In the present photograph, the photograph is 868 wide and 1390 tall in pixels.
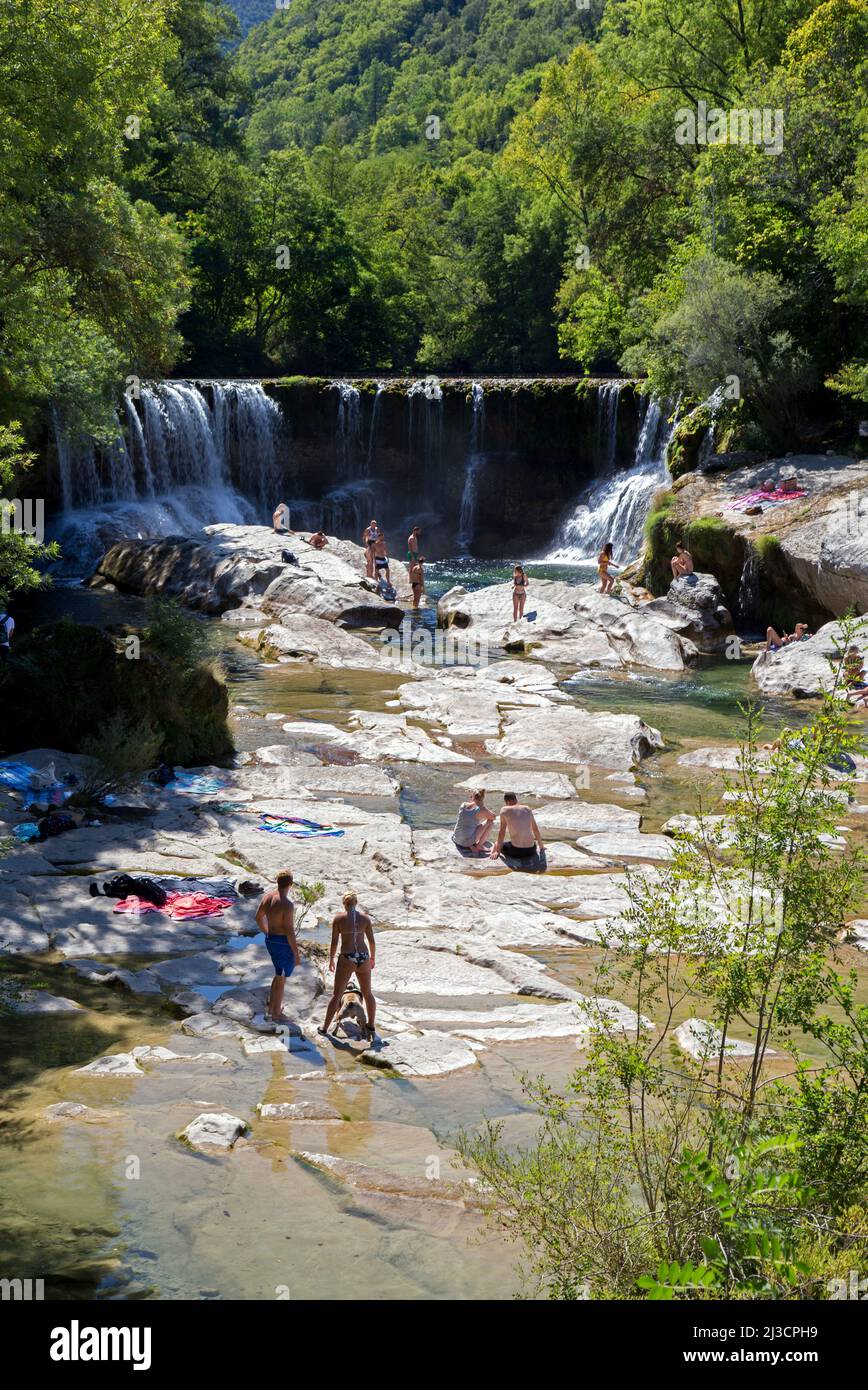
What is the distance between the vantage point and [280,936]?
823 cm

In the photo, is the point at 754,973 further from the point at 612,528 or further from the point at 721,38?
the point at 721,38

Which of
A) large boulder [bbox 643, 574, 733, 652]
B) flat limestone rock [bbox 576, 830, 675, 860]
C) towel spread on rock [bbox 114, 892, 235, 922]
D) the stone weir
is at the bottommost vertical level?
flat limestone rock [bbox 576, 830, 675, 860]

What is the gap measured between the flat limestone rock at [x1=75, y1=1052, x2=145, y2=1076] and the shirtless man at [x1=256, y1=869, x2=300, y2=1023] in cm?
124

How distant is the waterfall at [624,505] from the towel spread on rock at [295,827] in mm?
19898

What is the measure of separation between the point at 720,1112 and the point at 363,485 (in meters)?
34.3

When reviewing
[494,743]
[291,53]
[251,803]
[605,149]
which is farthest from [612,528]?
[291,53]

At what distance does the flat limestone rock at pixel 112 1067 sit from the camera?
671cm

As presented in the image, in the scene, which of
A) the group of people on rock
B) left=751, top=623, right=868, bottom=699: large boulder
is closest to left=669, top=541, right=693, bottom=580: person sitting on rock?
left=751, top=623, right=868, bottom=699: large boulder

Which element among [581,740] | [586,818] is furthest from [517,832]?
[581,740]

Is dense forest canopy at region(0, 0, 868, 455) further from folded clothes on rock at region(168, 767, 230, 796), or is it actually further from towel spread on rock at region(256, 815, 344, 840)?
towel spread on rock at region(256, 815, 344, 840)

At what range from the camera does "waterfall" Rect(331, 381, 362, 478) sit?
119ft

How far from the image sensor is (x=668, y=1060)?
23.5ft

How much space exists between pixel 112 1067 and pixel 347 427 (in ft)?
104

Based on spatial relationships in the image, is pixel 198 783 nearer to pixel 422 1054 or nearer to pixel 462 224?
pixel 422 1054
